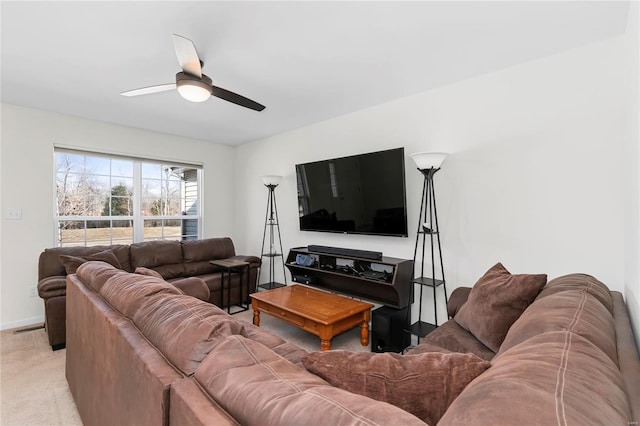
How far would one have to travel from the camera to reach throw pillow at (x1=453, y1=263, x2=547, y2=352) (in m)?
1.68

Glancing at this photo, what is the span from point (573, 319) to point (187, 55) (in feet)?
7.59

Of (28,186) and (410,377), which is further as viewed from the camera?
(28,186)

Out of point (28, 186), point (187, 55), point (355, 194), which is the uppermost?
point (187, 55)

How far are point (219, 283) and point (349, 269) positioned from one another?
178cm

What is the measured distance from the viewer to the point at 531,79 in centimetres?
244

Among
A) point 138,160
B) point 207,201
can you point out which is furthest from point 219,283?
point 138,160

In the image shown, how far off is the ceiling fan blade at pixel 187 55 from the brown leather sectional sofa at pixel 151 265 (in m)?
2.42

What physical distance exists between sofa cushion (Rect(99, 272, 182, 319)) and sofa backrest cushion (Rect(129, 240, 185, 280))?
2.53 metres

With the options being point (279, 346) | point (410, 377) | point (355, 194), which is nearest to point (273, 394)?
point (410, 377)

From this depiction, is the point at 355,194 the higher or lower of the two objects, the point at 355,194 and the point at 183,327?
the higher

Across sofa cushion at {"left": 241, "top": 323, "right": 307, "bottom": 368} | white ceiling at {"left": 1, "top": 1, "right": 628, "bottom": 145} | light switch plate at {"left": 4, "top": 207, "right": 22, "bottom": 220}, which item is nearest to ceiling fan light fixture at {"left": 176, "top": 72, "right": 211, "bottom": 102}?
white ceiling at {"left": 1, "top": 1, "right": 628, "bottom": 145}

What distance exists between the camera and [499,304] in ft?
5.69

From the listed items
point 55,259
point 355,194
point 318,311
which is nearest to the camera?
point 318,311

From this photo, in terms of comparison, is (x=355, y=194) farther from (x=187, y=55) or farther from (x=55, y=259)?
(x=55, y=259)
